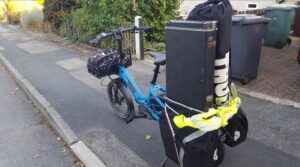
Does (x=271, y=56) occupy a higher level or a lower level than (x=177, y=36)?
lower

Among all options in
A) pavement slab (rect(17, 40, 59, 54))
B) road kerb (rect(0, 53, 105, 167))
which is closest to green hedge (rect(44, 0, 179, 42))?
pavement slab (rect(17, 40, 59, 54))

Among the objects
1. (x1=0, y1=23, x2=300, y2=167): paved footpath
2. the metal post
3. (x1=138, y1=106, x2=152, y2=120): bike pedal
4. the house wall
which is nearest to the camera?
(x1=0, y1=23, x2=300, y2=167): paved footpath

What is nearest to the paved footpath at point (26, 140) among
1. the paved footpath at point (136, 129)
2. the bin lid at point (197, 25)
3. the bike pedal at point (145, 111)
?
the paved footpath at point (136, 129)

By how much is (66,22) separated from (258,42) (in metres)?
9.59

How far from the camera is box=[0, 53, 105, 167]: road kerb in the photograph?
351 cm

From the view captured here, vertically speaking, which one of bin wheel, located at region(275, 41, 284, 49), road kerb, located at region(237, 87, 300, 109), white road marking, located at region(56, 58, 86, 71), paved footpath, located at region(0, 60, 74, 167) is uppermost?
bin wheel, located at region(275, 41, 284, 49)

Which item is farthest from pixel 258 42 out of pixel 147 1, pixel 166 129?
pixel 147 1

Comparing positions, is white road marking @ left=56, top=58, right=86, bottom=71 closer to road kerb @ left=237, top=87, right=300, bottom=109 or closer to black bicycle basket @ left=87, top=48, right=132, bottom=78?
black bicycle basket @ left=87, top=48, right=132, bottom=78

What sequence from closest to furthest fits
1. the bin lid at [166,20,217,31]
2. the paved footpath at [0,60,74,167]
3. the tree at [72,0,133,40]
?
1. the bin lid at [166,20,217,31]
2. the paved footpath at [0,60,74,167]
3. the tree at [72,0,133,40]

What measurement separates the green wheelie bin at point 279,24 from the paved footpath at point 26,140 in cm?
687

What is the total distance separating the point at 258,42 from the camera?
5359mm

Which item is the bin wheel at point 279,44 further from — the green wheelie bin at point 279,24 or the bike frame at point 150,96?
the bike frame at point 150,96

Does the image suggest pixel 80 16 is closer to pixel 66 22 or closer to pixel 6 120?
pixel 66 22

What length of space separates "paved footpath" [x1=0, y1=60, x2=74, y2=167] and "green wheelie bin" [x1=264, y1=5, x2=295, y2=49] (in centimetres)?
687
